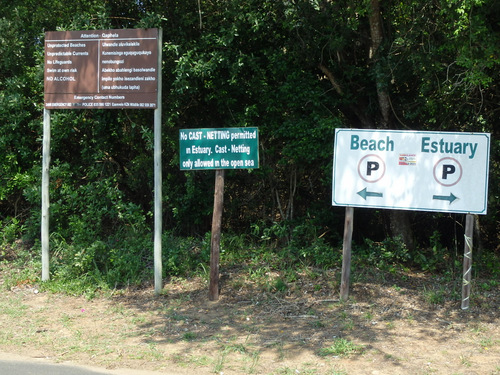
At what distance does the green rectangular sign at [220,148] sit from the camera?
7371 mm

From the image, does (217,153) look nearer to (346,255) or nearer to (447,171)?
(346,255)

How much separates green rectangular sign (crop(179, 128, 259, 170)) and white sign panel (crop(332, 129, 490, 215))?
1138 mm

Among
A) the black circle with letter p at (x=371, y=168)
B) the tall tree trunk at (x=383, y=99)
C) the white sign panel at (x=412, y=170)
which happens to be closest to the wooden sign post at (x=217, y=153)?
the white sign panel at (x=412, y=170)

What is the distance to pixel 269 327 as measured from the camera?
6621 mm

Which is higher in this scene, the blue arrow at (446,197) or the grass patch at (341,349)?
the blue arrow at (446,197)

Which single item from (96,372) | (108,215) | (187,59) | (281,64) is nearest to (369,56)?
(281,64)

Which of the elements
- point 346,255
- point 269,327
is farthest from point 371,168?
point 269,327

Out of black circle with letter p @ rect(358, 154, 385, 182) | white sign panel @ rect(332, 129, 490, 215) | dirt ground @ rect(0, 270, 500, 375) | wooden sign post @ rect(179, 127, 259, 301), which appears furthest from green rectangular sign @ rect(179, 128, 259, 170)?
dirt ground @ rect(0, 270, 500, 375)

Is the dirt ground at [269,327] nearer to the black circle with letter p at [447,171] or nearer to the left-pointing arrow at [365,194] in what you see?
the left-pointing arrow at [365,194]

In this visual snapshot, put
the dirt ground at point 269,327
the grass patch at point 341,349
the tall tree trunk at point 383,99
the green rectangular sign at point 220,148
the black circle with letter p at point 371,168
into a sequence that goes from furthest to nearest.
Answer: the tall tree trunk at point 383,99 < the green rectangular sign at point 220,148 < the black circle with letter p at point 371,168 < the grass patch at point 341,349 < the dirt ground at point 269,327

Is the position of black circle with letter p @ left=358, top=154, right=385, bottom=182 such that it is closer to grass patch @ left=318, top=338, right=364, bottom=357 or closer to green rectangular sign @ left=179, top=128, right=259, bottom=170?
green rectangular sign @ left=179, top=128, right=259, bottom=170

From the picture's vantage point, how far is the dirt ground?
18.4ft

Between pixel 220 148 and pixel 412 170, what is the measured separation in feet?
Result: 8.30

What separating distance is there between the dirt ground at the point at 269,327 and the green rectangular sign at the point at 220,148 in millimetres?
1801
